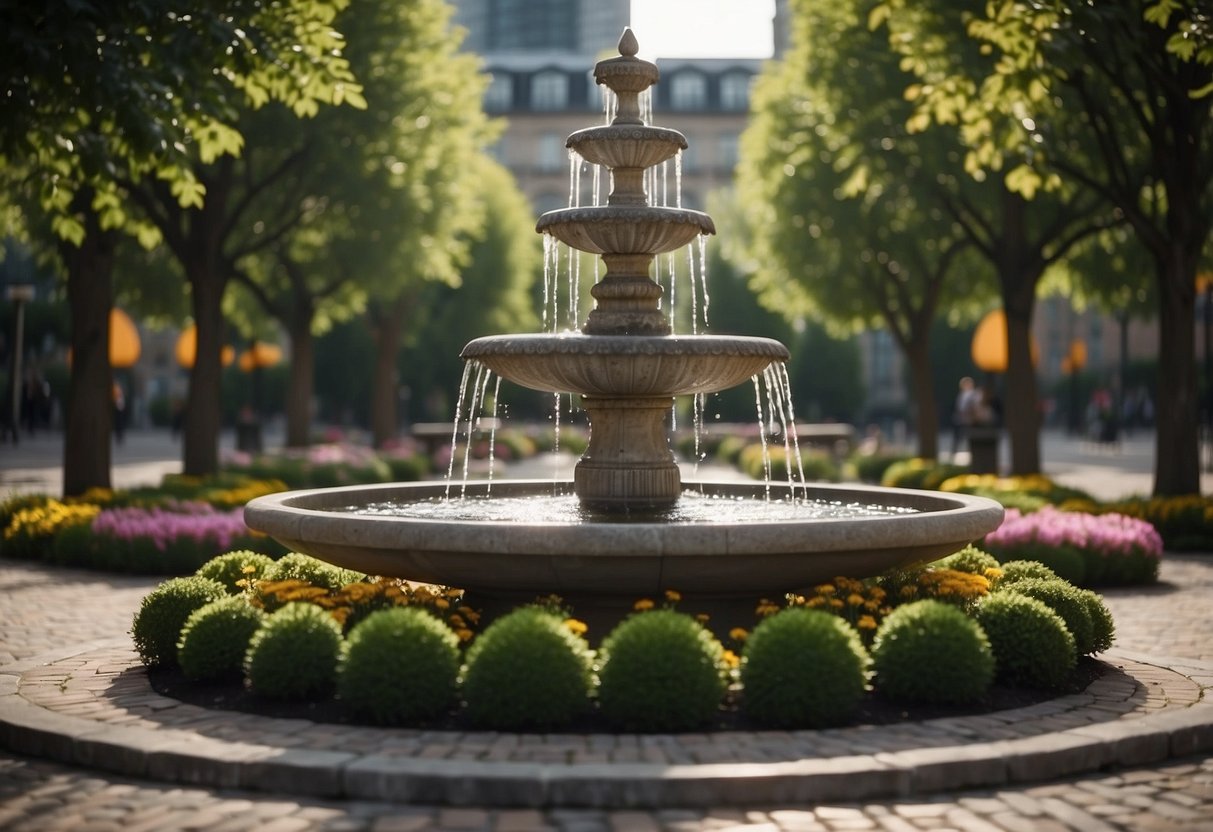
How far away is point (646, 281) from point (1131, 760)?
5.91 m

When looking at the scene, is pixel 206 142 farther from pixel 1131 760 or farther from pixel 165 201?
pixel 1131 760

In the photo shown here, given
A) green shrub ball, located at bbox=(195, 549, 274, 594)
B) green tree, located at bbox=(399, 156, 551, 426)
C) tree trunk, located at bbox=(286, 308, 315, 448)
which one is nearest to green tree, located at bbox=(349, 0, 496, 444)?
tree trunk, located at bbox=(286, 308, 315, 448)

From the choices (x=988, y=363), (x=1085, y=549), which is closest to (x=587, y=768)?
(x=1085, y=549)

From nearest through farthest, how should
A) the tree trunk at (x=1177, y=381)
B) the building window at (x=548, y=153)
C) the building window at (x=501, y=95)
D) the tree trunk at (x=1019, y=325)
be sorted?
1. the tree trunk at (x=1177, y=381)
2. the tree trunk at (x=1019, y=325)
3. the building window at (x=501, y=95)
4. the building window at (x=548, y=153)

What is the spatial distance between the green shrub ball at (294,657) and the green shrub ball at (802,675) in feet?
7.90

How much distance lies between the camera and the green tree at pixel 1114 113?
48.1 ft

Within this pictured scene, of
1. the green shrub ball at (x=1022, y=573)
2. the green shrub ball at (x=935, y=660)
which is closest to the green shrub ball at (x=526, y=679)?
the green shrub ball at (x=935, y=660)

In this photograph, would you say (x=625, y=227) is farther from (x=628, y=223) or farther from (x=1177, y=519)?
(x=1177, y=519)

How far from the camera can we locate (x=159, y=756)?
6965 mm

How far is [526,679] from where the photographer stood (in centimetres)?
749

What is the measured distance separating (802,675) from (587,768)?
1526 mm

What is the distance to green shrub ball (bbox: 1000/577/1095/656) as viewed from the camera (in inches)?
364

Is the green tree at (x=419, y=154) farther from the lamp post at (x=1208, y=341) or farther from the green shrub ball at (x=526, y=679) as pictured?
the green shrub ball at (x=526, y=679)

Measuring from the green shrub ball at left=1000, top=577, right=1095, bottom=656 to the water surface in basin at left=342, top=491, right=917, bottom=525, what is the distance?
1355mm
